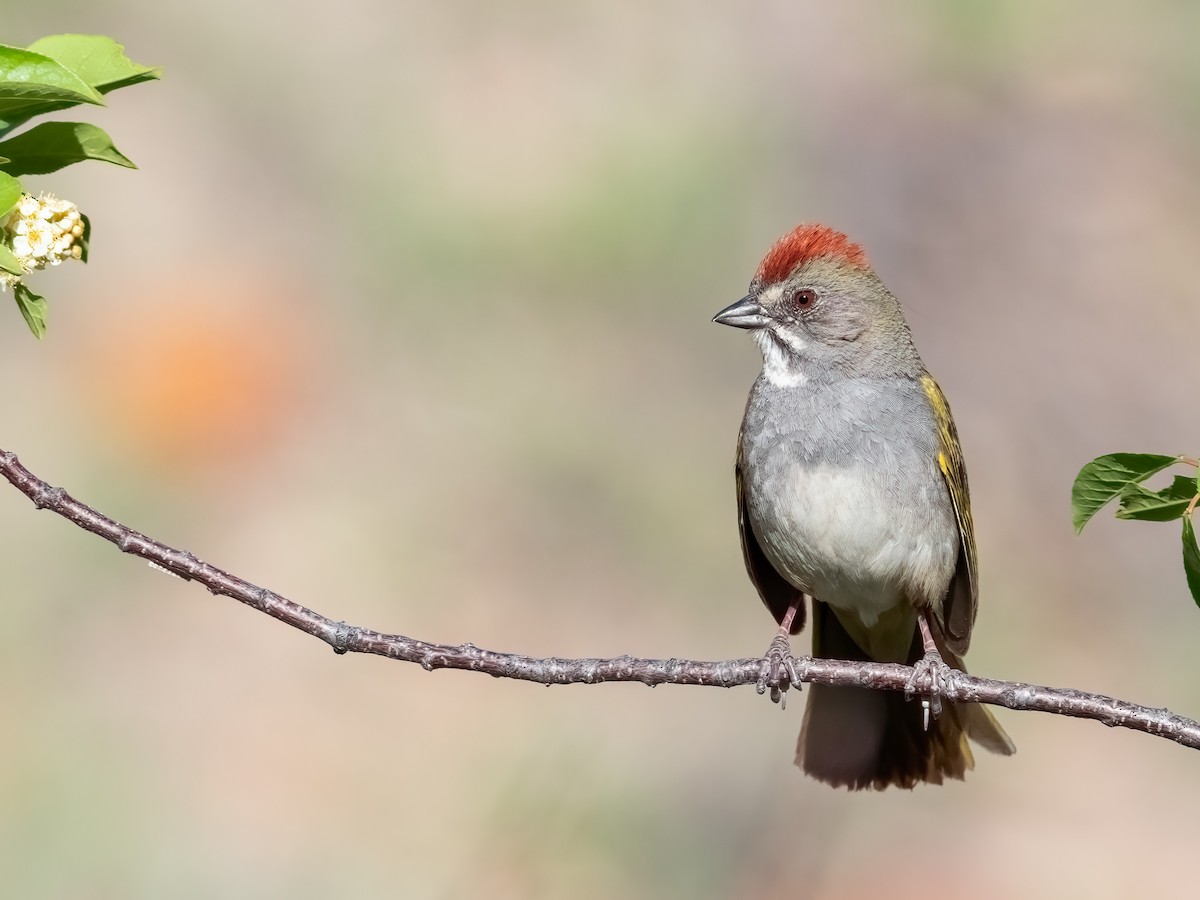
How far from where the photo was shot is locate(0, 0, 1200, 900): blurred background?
27.7 ft

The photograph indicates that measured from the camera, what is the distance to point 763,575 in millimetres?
5938

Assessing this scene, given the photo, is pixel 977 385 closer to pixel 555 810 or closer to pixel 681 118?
pixel 681 118

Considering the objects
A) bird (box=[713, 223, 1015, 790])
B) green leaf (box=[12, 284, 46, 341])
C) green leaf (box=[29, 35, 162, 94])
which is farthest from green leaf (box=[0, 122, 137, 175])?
bird (box=[713, 223, 1015, 790])

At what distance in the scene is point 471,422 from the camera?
10961mm

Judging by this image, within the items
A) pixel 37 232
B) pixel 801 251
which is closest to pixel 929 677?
pixel 801 251

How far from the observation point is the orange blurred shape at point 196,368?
34.0 feet

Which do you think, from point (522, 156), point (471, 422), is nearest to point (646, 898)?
point (471, 422)

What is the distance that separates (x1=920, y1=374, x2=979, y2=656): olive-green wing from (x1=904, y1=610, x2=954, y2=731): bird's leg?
4.6 inches

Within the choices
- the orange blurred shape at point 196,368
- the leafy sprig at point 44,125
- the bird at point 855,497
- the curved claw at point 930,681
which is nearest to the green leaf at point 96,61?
the leafy sprig at point 44,125

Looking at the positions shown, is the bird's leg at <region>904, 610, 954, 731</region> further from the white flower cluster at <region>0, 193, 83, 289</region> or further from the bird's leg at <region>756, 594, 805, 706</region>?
the white flower cluster at <region>0, 193, 83, 289</region>

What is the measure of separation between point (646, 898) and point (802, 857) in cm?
93

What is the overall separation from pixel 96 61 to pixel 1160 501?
250 centimetres

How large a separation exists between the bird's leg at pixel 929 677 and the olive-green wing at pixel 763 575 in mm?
546

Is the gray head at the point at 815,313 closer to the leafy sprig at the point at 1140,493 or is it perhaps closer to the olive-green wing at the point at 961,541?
the olive-green wing at the point at 961,541
